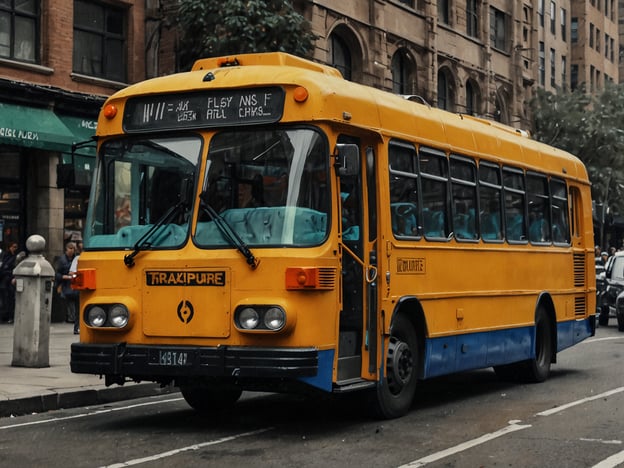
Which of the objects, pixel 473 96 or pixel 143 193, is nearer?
pixel 143 193

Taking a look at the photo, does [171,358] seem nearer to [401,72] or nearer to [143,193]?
[143,193]

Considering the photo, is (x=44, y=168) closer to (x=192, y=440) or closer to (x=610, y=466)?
(x=192, y=440)

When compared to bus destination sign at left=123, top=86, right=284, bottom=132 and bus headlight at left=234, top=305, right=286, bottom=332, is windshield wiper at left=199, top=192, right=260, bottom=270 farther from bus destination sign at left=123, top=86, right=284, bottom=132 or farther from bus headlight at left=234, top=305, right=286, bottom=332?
bus destination sign at left=123, top=86, right=284, bottom=132

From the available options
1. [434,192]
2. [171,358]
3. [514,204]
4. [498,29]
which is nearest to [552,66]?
[498,29]

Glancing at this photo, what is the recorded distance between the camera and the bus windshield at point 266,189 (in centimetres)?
945

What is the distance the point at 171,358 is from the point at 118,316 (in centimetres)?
66

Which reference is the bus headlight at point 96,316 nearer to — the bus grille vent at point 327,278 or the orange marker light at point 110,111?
the orange marker light at point 110,111

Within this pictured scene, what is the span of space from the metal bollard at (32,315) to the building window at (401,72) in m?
24.9

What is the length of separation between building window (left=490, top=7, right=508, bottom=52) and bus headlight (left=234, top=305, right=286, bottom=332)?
3927 centimetres

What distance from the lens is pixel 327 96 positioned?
975 centimetres

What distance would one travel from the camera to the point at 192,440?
9320mm

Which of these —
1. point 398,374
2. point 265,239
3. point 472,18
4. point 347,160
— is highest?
point 472,18

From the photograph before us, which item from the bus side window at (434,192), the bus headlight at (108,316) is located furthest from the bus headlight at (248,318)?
the bus side window at (434,192)

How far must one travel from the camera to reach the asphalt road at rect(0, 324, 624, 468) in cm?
841
